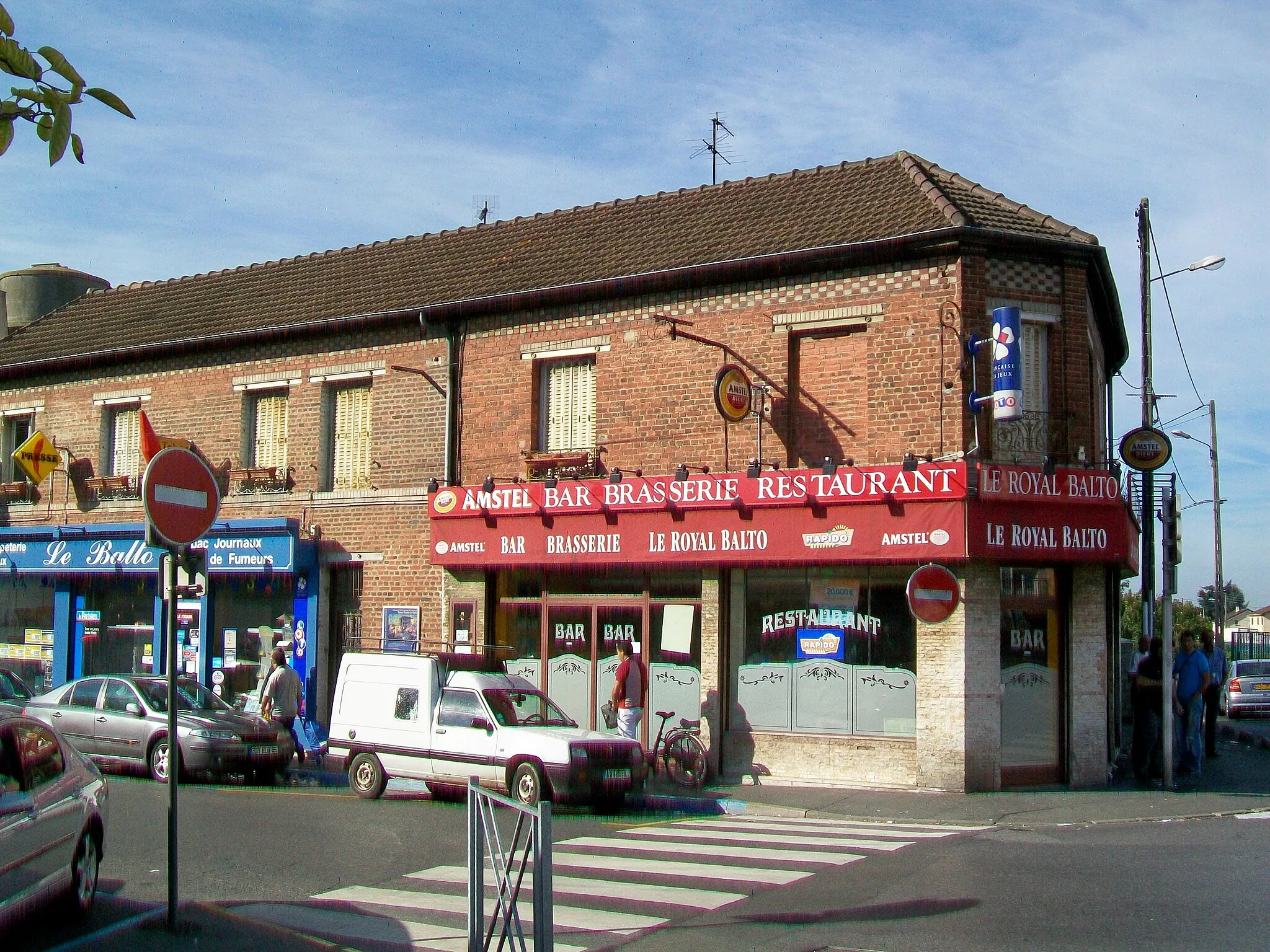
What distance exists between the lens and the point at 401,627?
764 inches

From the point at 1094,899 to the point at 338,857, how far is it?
5979 mm

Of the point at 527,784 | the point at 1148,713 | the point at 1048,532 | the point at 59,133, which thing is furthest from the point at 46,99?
the point at 1148,713

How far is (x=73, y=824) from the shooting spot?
8.02 meters

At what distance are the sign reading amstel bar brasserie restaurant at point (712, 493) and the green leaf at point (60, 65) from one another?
38.4 feet

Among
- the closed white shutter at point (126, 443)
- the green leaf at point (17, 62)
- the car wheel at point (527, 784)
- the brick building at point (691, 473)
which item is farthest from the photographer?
the closed white shutter at point (126, 443)

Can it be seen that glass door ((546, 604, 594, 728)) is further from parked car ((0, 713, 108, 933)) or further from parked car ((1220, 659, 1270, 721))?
parked car ((1220, 659, 1270, 721))

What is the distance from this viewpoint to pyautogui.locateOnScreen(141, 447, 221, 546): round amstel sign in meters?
7.98

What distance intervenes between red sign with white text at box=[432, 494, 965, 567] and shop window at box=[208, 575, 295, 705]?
3361 mm

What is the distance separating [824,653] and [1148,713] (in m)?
4.29

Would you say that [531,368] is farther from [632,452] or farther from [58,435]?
[58,435]

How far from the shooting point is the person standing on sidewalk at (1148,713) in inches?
646

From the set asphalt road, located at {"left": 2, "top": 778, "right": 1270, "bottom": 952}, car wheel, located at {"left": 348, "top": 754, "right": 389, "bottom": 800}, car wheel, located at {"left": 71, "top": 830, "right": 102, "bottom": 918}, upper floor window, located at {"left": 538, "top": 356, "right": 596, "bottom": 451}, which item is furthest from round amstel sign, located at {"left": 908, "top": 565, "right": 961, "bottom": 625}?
car wheel, located at {"left": 71, "top": 830, "right": 102, "bottom": 918}

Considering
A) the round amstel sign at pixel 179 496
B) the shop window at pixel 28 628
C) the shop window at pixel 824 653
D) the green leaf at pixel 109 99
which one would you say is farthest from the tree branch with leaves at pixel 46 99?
the shop window at pixel 28 628

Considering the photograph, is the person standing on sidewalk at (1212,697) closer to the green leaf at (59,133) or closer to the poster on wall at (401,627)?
the poster on wall at (401,627)
